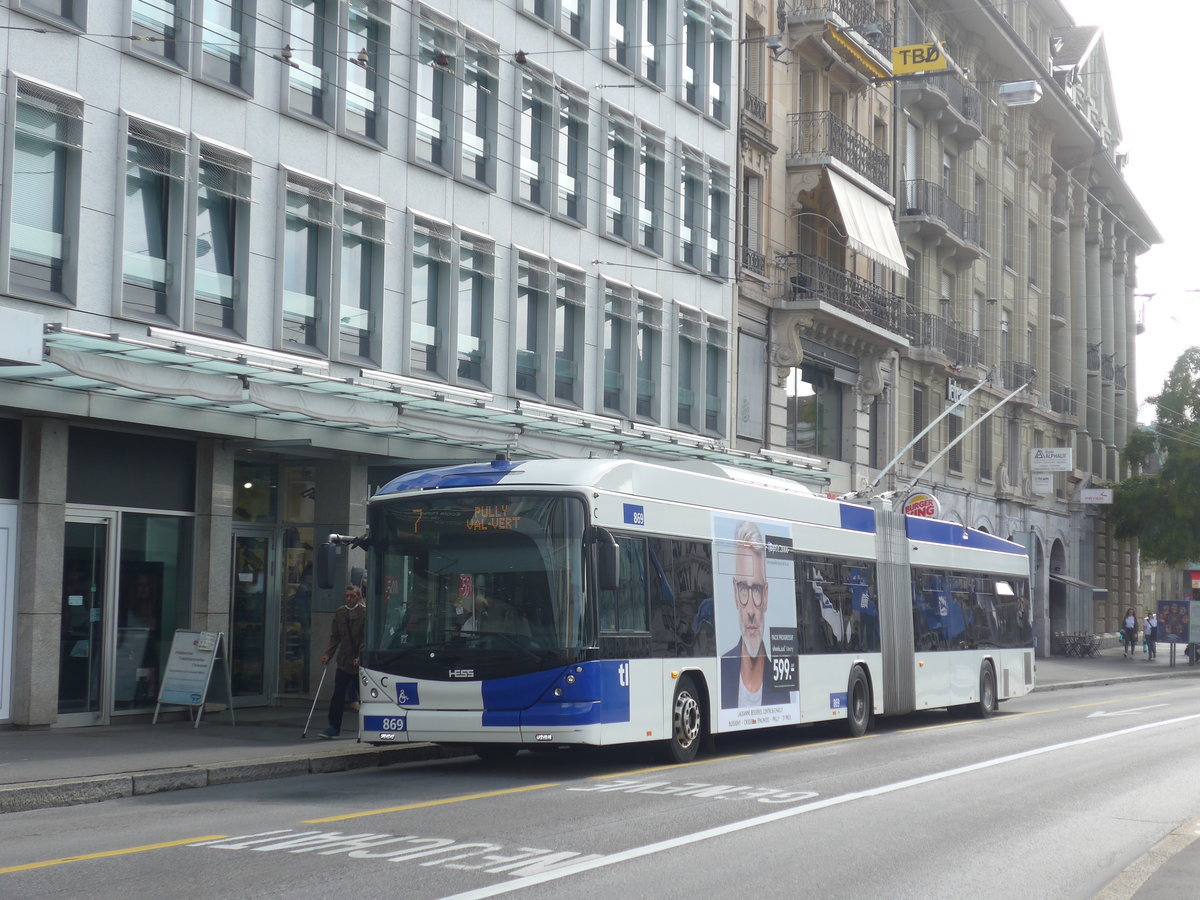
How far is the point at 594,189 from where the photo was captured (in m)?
30.4

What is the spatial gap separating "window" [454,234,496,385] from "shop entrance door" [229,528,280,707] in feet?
16.4

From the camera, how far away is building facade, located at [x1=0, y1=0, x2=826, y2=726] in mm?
18594

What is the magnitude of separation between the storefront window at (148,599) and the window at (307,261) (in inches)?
130

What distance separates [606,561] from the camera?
15117 millimetres

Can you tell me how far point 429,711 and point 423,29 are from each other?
13.4 m

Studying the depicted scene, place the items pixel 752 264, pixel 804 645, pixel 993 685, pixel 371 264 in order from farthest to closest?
pixel 752 264, pixel 993 685, pixel 371 264, pixel 804 645

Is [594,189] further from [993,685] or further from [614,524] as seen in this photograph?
[614,524]

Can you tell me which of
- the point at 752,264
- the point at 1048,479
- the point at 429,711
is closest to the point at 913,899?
the point at 429,711

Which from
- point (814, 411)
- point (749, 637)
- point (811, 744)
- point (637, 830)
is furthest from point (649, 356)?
point (637, 830)

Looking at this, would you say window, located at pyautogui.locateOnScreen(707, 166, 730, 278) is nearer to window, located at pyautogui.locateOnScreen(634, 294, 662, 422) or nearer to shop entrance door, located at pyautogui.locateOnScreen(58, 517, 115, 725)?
window, located at pyautogui.locateOnScreen(634, 294, 662, 422)

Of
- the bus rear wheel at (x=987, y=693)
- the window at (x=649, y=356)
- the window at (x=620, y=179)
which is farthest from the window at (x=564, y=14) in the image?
the bus rear wheel at (x=987, y=693)

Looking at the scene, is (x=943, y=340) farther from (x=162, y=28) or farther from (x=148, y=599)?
(x=148, y=599)

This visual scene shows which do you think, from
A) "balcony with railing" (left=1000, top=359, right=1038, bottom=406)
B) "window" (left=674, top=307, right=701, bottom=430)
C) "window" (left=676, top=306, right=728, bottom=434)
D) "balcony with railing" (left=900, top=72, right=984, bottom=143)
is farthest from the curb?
"balcony with railing" (left=1000, top=359, right=1038, bottom=406)

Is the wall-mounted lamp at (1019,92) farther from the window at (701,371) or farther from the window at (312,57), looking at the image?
the window at (312,57)
